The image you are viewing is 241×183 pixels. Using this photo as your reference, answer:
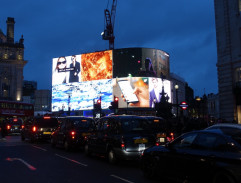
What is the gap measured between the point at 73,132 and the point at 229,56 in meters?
16.9

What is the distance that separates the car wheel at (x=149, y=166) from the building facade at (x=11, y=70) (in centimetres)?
8394

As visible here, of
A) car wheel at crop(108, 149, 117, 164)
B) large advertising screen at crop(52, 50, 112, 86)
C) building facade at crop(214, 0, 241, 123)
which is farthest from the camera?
large advertising screen at crop(52, 50, 112, 86)

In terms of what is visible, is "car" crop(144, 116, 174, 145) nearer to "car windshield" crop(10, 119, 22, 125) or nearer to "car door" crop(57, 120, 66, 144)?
"car door" crop(57, 120, 66, 144)

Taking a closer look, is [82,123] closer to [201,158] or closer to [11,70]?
[201,158]

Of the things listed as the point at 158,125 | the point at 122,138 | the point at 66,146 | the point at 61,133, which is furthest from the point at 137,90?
the point at 122,138

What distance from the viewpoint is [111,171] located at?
8867 mm

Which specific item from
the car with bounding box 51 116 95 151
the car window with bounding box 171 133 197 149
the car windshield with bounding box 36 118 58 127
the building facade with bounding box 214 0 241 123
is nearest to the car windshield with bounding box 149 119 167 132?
the car with bounding box 51 116 95 151

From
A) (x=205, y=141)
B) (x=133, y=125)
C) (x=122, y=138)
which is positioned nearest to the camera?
(x=205, y=141)

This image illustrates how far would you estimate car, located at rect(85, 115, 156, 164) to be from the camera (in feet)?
31.6

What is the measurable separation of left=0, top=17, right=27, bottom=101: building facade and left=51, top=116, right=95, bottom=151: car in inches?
2967

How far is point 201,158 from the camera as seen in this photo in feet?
19.3

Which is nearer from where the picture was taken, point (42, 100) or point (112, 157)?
point (112, 157)

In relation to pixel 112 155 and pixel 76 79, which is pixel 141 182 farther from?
pixel 76 79

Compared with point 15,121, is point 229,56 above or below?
above
